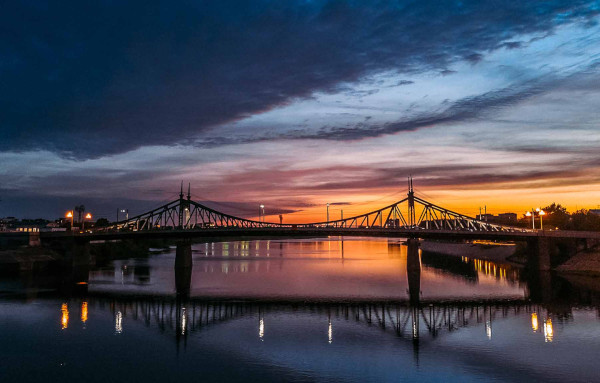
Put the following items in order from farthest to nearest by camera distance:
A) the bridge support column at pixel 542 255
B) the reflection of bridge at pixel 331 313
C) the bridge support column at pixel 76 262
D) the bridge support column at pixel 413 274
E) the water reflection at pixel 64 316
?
the bridge support column at pixel 542 255
the bridge support column at pixel 76 262
the bridge support column at pixel 413 274
the reflection of bridge at pixel 331 313
the water reflection at pixel 64 316

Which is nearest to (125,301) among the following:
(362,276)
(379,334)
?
(379,334)

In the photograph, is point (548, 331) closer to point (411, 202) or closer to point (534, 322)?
point (534, 322)

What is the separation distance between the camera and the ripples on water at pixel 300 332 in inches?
1090

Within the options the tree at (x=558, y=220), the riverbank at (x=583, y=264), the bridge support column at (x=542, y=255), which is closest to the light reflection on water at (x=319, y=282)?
the bridge support column at (x=542, y=255)

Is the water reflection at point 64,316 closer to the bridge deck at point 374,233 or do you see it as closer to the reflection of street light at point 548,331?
the bridge deck at point 374,233

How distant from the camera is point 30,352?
3127cm

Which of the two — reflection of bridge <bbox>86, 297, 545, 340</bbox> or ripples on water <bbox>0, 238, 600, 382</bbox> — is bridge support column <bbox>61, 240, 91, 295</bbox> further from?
reflection of bridge <bbox>86, 297, 545, 340</bbox>

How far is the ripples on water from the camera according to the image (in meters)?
27.7

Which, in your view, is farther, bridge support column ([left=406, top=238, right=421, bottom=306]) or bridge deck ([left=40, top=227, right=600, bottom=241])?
bridge deck ([left=40, top=227, right=600, bottom=241])

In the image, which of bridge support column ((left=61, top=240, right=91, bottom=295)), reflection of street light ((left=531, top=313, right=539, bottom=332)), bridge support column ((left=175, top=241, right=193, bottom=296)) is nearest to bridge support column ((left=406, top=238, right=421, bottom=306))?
reflection of street light ((left=531, top=313, right=539, bottom=332))

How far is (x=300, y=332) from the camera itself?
3781 cm

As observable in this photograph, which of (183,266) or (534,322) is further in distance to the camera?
(183,266)

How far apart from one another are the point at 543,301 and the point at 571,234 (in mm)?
33911

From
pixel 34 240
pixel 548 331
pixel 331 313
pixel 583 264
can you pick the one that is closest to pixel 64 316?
pixel 331 313
